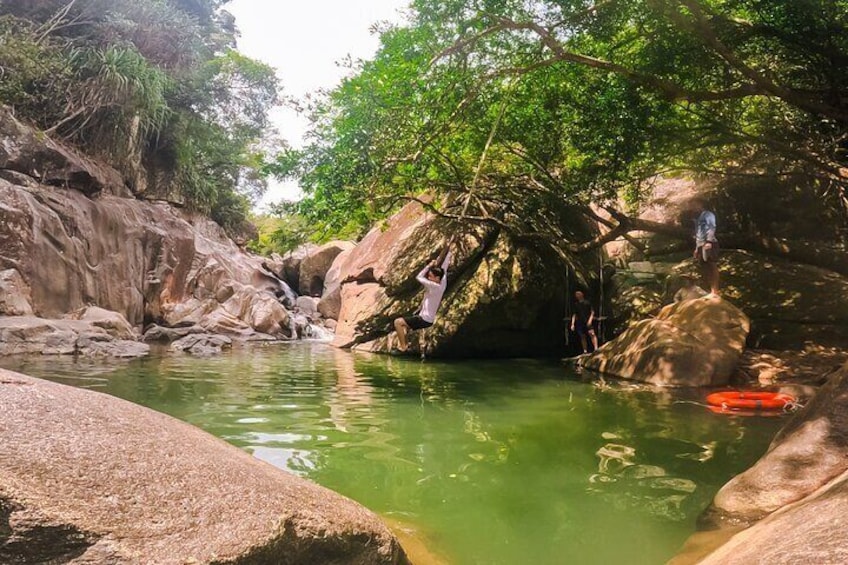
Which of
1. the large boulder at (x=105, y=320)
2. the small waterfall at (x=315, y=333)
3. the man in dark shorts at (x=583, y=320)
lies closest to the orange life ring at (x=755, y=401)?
the man in dark shorts at (x=583, y=320)

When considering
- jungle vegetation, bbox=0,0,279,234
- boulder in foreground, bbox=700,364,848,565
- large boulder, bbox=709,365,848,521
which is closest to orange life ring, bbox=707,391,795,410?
boulder in foreground, bbox=700,364,848,565

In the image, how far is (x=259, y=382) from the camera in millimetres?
8383

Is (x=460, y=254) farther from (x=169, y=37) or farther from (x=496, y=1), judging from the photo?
(x=169, y=37)

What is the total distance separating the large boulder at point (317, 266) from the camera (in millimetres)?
27969

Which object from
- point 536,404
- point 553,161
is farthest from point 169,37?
point 536,404

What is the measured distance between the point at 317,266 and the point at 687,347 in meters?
22.2

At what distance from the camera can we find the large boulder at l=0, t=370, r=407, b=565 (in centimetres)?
183

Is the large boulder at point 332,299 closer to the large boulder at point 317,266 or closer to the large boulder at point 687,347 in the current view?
the large boulder at point 317,266

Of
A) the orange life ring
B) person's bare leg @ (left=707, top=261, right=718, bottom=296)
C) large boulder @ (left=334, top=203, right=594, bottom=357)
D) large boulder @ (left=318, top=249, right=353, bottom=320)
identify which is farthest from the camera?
large boulder @ (left=318, top=249, right=353, bottom=320)

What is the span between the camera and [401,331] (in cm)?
1246

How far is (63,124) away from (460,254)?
519 inches

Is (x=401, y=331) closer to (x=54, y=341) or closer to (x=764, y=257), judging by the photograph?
(x=54, y=341)

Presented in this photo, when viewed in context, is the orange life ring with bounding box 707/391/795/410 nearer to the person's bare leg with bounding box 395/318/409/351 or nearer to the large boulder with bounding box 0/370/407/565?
the large boulder with bounding box 0/370/407/565

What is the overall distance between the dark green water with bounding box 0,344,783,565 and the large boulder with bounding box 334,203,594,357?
4103 mm
